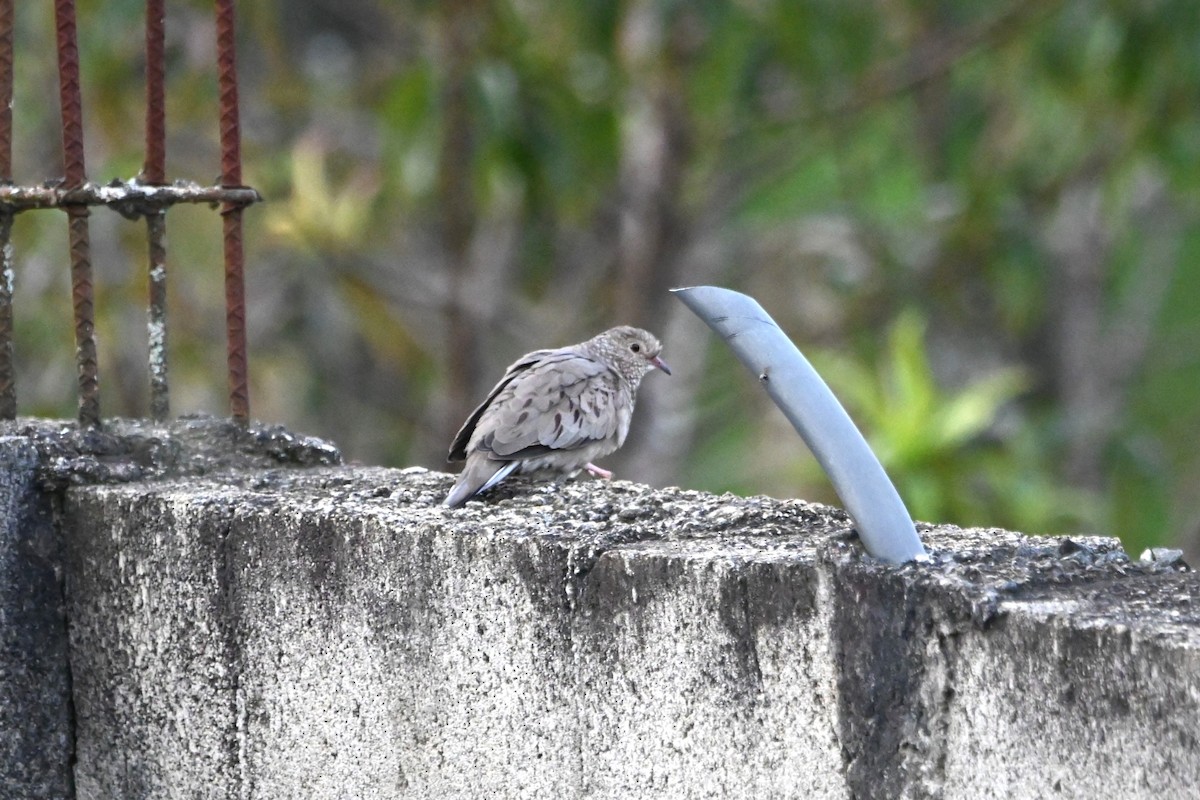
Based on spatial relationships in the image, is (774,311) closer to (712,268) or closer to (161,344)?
(712,268)

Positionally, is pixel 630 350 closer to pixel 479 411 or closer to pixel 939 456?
pixel 479 411

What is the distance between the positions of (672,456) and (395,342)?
74.8 inches

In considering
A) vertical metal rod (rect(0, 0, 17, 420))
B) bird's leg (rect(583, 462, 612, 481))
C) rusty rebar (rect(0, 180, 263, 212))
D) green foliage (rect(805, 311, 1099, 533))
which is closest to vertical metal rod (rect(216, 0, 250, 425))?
rusty rebar (rect(0, 180, 263, 212))

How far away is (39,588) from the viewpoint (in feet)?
9.73

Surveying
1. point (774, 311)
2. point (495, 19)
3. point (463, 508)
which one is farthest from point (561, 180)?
point (463, 508)

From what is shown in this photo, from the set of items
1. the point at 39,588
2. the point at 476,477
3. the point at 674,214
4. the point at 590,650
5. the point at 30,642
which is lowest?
the point at 590,650

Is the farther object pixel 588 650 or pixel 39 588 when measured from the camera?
pixel 39 588

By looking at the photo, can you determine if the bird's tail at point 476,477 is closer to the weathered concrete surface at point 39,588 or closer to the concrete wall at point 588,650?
the concrete wall at point 588,650

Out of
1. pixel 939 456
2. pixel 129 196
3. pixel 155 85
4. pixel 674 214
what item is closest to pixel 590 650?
pixel 129 196

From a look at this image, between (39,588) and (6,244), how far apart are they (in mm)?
799

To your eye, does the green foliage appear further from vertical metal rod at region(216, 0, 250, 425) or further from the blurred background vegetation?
vertical metal rod at region(216, 0, 250, 425)

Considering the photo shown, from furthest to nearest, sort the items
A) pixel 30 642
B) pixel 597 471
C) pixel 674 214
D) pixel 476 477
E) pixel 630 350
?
pixel 674 214 < pixel 630 350 < pixel 597 471 < pixel 476 477 < pixel 30 642

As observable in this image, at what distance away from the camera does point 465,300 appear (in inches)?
351

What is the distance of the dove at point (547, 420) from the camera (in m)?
3.26
